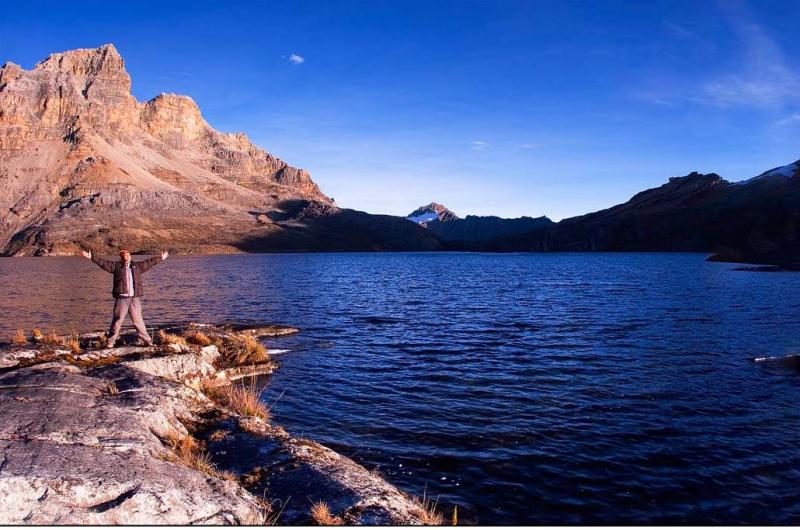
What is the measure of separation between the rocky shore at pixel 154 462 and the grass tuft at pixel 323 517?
1cm

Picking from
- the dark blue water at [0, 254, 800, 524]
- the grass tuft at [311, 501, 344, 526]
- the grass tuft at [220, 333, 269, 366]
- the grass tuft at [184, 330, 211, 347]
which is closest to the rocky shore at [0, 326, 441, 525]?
the grass tuft at [311, 501, 344, 526]

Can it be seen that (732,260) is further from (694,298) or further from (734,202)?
(734,202)

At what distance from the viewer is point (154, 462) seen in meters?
8.52

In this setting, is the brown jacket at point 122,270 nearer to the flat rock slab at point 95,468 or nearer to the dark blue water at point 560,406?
the dark blue water at point 560,406

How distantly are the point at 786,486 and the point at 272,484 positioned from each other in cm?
1022

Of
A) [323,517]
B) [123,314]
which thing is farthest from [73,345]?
[323,517]

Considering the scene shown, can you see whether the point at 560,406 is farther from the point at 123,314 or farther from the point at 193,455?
the point at 123,314

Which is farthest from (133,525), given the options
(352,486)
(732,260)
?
(732,260)

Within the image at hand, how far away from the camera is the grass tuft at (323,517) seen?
7629 mm

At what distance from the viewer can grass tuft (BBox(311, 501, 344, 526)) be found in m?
7.63

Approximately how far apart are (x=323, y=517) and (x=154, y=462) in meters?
2.96

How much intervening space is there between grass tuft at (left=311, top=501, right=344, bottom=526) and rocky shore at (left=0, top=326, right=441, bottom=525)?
1 centimetres

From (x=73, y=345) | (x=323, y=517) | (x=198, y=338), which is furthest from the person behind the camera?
(x=198, y=338)

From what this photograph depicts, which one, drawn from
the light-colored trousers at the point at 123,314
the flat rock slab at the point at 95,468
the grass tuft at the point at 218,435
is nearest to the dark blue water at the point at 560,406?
the grass tuft at the point at 218,435
